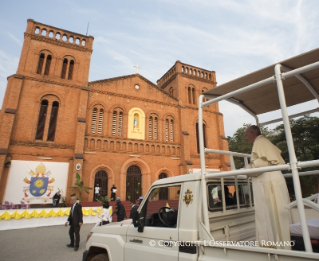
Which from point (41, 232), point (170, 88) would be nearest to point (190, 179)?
point (41, 232)

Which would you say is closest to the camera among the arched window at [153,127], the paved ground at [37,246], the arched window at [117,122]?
the paved ground at [37,246]

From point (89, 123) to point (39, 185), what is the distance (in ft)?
19.3

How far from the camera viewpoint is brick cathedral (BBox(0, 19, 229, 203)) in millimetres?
14992

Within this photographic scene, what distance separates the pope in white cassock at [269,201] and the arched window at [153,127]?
54.3ft

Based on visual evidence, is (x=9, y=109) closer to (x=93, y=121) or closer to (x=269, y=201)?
(x=93, y=121)

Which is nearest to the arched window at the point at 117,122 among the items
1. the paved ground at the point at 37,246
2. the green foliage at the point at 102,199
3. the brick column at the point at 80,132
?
the brick column at the point at 80,132

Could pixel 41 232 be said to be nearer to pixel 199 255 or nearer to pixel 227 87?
pixel 199 255

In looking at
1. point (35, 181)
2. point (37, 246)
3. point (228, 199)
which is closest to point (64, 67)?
point (35, 181)

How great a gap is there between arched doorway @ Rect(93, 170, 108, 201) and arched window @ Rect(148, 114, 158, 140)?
544cm

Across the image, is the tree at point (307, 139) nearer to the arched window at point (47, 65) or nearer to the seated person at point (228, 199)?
the seated person at point (228, 199)

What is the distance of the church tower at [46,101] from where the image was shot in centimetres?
1450

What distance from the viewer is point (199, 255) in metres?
2.40

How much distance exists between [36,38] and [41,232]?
1565 cm

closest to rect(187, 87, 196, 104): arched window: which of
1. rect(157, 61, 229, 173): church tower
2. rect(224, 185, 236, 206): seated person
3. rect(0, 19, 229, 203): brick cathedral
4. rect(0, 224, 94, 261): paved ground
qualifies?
rect(157, 61, 229, 173): church tower
